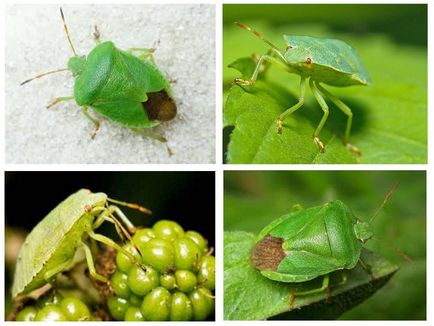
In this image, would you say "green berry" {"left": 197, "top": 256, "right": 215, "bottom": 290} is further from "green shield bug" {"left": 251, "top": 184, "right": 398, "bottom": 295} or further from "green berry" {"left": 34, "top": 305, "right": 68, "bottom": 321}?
"green berry" {"left": 34, "top": 305, "right": 68, "bottom": 321}

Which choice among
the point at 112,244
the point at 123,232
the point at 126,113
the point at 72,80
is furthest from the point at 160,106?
the point at 112,244

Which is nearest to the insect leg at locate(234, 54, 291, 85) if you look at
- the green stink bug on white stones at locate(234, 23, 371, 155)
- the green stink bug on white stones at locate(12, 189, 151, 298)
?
the green stink bug on white stones at locate(234, 23, 371, 155)

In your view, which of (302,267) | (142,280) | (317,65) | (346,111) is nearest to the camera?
(142,280)

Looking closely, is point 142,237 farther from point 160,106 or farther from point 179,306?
point 160,106

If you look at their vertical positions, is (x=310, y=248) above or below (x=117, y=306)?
above

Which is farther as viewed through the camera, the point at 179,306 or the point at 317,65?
the point at 317,65
